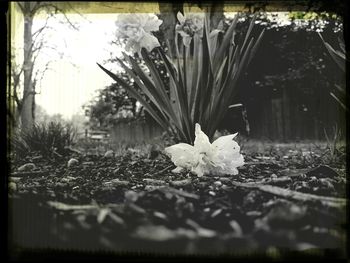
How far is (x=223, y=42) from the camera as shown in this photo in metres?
2.84

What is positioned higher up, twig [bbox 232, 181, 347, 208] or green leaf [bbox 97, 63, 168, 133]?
green leaf [bbox 97, 63, 168, 133]

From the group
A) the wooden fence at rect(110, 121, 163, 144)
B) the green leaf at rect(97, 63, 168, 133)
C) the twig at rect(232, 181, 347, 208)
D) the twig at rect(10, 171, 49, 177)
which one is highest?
the green leaf at rect(97, 63, 168, 133)

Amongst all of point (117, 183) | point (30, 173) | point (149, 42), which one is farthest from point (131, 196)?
point (149, 42)

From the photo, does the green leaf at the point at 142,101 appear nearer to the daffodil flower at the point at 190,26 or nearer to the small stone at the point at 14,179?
the daffodil flower at the point at 190,26

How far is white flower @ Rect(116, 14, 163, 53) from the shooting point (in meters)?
2.82

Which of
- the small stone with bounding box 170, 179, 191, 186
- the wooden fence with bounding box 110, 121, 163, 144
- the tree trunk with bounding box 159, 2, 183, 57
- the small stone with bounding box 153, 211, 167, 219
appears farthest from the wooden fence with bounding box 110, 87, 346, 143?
the tree trunk with bounding box 159, 2, 183, 57

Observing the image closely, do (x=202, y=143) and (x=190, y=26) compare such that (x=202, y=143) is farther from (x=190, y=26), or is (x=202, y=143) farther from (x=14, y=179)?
(x=14, y=179)

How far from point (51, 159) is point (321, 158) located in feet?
5.99

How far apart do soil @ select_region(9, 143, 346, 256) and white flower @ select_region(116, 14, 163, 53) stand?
740 mm

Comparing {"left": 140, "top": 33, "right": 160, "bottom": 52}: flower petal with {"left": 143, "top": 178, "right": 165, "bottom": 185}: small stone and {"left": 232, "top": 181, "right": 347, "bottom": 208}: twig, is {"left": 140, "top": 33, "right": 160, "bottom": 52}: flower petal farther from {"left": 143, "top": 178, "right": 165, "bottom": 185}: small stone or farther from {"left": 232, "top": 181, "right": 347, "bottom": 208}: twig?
{"left": 232, "top": 181, "right": 347, "bottom": 208}: twig

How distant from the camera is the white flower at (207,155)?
9.12 ft

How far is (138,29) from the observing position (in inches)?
111

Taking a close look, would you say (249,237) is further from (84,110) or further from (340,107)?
(84,110)

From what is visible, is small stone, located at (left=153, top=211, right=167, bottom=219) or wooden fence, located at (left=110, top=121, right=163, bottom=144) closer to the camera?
small stone, located at (left=153, top=211, right=167, bottom=219)
